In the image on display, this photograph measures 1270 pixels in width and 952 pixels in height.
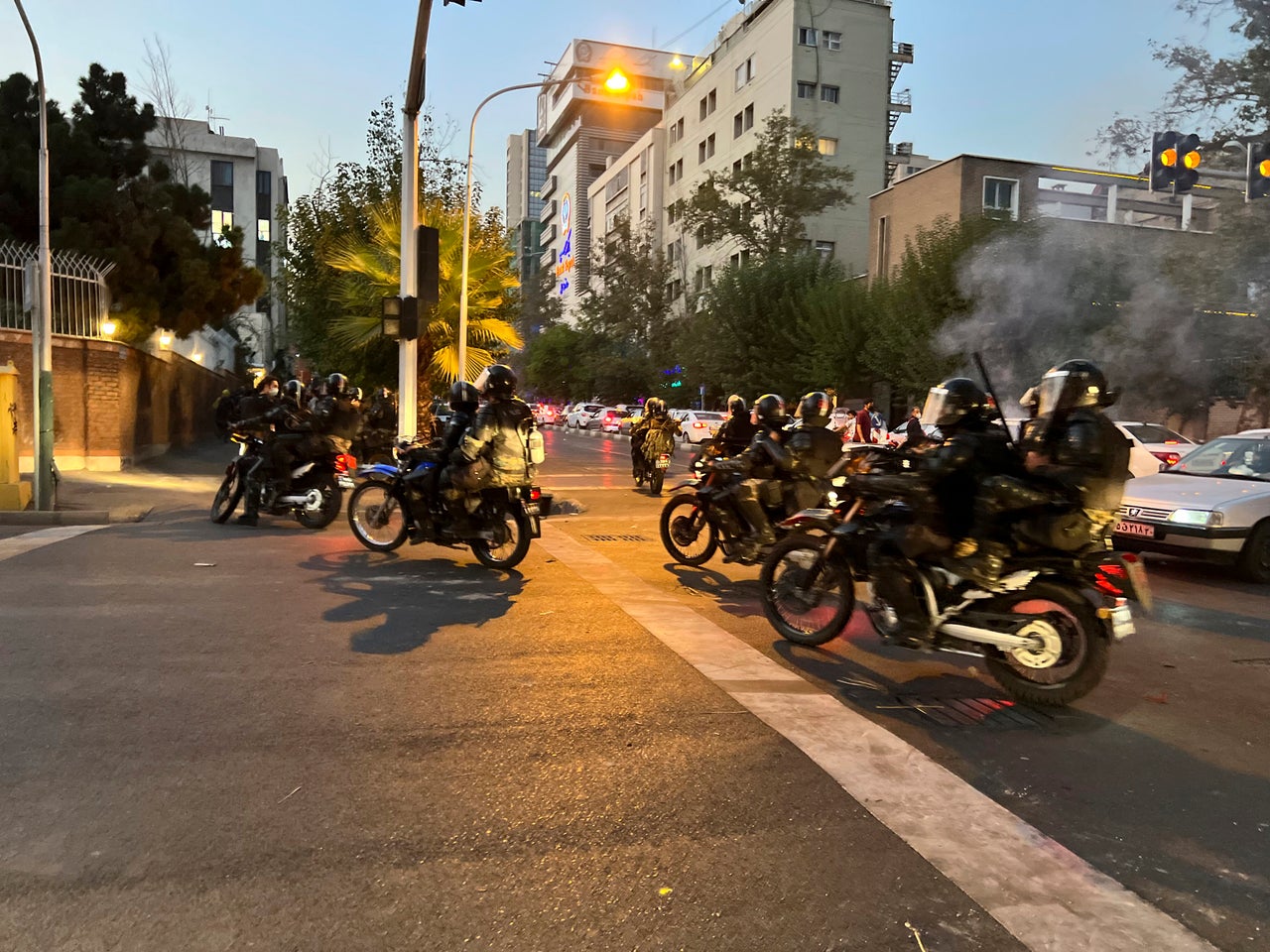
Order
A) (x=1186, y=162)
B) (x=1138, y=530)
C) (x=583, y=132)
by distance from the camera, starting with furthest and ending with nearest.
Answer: (x=583, y=132)
(x=1186, y=162)
(x=1138, y=530)

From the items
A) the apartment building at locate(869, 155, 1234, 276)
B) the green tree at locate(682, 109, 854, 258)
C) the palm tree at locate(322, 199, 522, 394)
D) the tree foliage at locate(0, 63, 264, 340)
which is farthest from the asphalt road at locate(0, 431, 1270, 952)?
the green tree at locate(682, 109, 854, 258)

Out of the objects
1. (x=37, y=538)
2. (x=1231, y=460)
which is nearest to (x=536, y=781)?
(x=37, y=538)

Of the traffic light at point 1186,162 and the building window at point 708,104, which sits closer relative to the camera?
the traffic light at point 1186,162

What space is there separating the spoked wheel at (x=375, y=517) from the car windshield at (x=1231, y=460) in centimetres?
810

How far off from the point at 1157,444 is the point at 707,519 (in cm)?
1298

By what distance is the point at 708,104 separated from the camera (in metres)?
61.2

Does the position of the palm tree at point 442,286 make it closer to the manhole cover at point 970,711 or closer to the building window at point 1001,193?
the manhole cover at point 970,711

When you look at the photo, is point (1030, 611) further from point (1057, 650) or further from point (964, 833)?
point (964, 833)

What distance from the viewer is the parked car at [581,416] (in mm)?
49272

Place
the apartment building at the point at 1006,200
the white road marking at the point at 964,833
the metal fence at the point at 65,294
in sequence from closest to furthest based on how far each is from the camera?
the white road marking at the point at 964,833 → the metal fence at the point at 65,294 → the apartment building at the point at 1006,200

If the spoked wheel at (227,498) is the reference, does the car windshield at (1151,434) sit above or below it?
above

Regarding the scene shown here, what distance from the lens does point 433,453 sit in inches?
336

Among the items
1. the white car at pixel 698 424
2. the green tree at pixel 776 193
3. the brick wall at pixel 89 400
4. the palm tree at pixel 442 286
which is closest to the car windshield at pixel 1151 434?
the palm tree at pixel 442 286

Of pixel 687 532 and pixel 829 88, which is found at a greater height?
pixel 829 88
